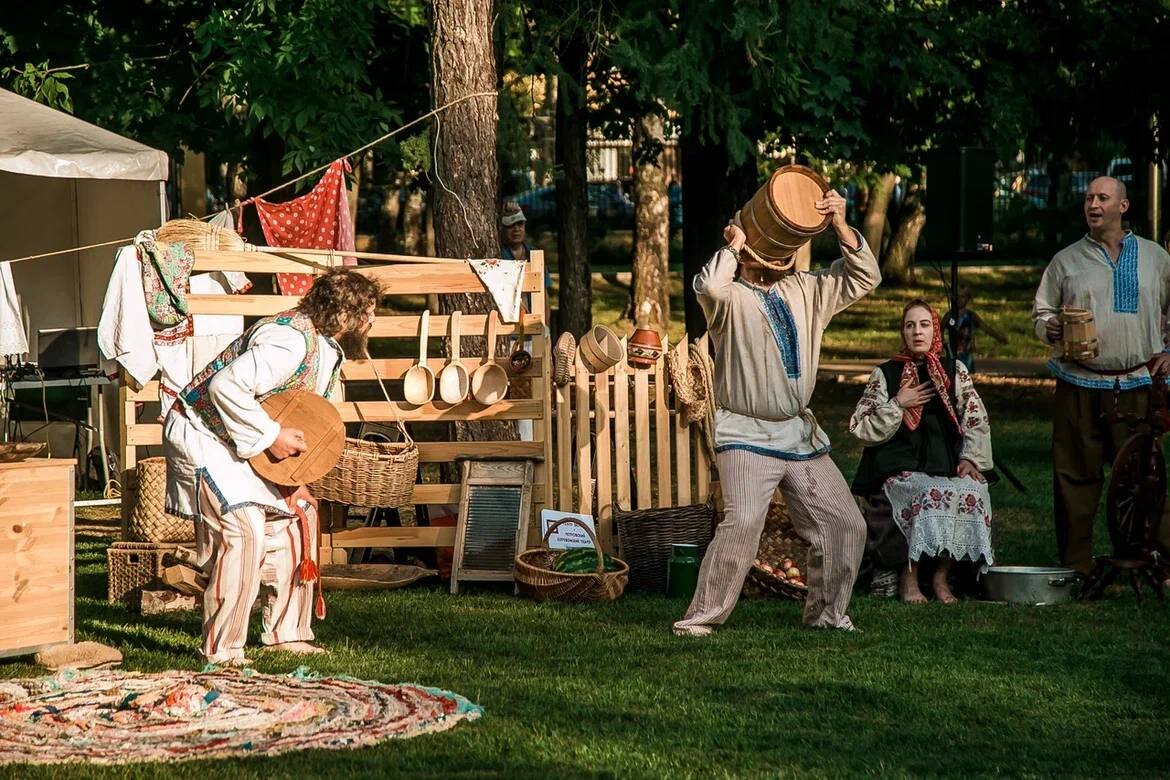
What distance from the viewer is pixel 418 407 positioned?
9.20 metres

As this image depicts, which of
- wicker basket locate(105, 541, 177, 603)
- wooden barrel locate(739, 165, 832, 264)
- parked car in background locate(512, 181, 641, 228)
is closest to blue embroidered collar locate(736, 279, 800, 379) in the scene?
wooden barrel locate(739, 165, 832, 264)

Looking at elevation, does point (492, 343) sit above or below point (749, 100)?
below

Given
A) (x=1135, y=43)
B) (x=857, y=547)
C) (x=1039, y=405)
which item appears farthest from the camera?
(x=1039, y=405)

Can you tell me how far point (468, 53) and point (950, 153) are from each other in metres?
2.98

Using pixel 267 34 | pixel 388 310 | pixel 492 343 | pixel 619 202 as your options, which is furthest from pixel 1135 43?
pixel 619 202

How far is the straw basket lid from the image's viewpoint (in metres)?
7.21

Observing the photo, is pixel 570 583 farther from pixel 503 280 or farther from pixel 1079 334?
pixel 1079 334

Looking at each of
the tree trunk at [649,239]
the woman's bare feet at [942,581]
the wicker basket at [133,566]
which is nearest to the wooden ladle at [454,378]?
the wicker basket at [133,566]

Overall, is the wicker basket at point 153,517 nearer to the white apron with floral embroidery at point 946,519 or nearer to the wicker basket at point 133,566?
the wicker basket at point 133,566

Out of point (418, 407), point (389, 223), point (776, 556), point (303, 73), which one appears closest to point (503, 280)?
point (418, 407)

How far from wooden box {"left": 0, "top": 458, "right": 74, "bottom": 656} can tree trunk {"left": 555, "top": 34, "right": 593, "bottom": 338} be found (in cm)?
874

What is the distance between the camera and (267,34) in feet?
43.1

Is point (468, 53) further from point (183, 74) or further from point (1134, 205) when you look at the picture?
point (1134, 205)

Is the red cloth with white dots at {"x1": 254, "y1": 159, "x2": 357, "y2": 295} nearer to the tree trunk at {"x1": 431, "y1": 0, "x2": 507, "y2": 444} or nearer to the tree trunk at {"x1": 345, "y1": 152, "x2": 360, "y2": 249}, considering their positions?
the tree trunk at {"x1": 345, "y1": 152, "x2": 360, "y2": 249}
